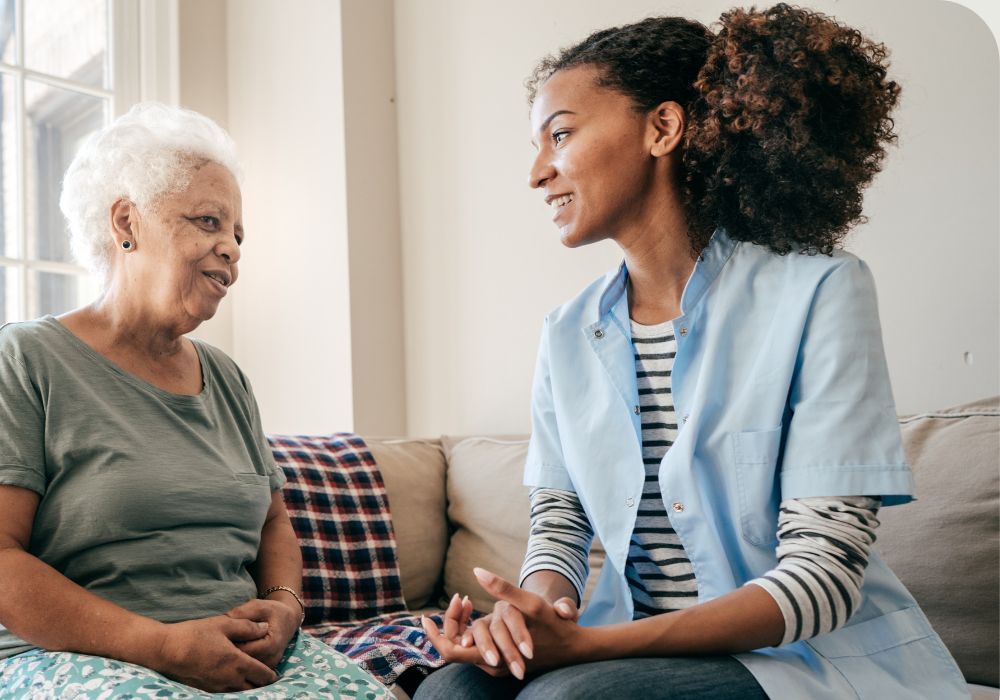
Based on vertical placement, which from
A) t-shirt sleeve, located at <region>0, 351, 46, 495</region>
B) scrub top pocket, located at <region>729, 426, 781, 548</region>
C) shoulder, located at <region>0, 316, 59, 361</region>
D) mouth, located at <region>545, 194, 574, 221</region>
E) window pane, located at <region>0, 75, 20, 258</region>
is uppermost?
window pane, located at <region>0, 75, 20, 258</region>

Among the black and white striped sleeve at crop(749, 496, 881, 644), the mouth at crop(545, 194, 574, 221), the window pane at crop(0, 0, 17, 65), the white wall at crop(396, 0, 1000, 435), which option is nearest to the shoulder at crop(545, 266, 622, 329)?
the mouth at crop(545, 194, 574, 221)

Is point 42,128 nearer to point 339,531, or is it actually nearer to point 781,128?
point 339,531

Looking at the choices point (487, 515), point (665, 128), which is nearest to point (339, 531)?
point (487, 515)

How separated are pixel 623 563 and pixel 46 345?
849mm

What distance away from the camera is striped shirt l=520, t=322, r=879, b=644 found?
1.06 m

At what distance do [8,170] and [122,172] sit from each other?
155 centimetres

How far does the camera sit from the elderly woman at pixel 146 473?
47.1 inches

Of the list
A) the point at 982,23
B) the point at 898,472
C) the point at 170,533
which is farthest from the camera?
the point at 982,23

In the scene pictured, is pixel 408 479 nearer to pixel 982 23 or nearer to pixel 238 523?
pixel 238 523

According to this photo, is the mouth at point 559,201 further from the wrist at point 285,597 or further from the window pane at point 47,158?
the window pane at point 47,158

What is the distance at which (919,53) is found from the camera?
194cm

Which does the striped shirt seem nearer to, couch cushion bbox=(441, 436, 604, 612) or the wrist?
the wrist

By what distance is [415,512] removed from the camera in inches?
89.5

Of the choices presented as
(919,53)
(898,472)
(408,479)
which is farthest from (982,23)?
(408,479)
